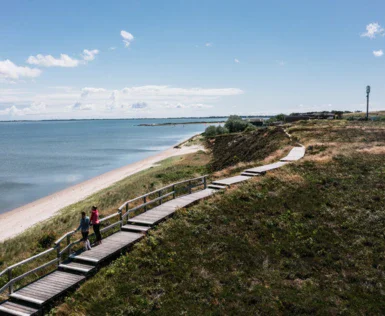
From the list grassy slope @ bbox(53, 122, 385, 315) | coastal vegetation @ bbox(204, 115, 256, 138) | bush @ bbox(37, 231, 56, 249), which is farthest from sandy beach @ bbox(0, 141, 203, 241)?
coastal vegetation @ bbox(204, 115, 256, 138)

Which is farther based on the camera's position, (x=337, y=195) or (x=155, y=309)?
(x=337, y=195)

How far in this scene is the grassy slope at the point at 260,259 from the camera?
37.8 feet

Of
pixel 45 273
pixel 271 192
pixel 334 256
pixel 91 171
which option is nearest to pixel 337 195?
pixel 271 192

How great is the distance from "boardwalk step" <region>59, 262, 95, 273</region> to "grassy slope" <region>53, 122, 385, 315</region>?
576 mm

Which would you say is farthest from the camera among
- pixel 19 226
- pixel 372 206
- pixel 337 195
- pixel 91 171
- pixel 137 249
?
pixel 91 171

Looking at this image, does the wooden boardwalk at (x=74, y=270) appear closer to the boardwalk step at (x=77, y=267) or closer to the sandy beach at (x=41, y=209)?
the boardwalk step at (x=77, y=267)

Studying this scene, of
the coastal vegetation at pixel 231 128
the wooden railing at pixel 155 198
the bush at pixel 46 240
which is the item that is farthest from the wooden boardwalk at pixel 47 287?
the coastal vegetation at pixel 231 128

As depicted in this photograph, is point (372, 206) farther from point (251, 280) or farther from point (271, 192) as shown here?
point (251, 280)

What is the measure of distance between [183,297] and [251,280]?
9.10 feet

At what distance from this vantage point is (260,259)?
559 inches

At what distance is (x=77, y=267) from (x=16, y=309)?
262 centimetres

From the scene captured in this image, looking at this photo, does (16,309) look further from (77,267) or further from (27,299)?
(77,267)

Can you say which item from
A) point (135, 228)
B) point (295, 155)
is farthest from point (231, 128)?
point (135, 228)

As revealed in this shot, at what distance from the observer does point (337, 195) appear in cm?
2059
